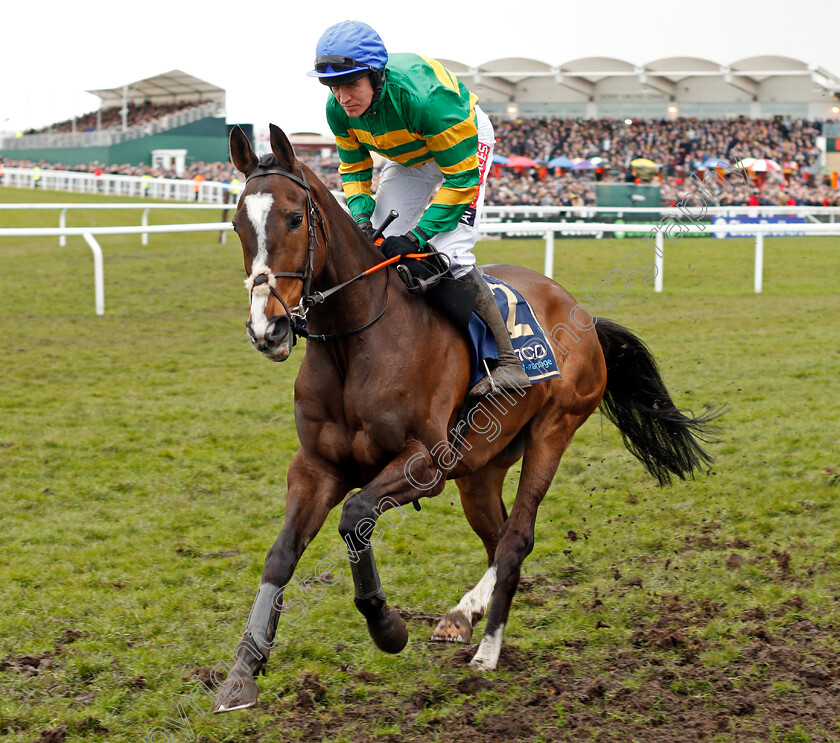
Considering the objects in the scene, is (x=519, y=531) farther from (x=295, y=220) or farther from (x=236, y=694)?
(x=295, y=220)

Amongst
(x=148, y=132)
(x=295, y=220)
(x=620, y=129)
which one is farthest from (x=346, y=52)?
(x=148, y=132)

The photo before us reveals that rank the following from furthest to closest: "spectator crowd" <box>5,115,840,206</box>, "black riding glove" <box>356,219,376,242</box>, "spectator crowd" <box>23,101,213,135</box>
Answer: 1. "spectator crowd" <box>23,101,213,135</box>
2. "spectator crowd" <box>5,115,840,206</box>
3. "black riding glove" <box>356,219,376,242</box>

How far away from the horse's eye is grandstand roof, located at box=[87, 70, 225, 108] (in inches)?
1968

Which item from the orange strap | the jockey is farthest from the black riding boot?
the orange strap

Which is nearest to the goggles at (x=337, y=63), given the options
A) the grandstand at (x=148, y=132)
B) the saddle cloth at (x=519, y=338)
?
the saddle cloth at (x=519, y=338)

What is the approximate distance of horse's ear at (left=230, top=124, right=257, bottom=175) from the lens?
2.97 meters

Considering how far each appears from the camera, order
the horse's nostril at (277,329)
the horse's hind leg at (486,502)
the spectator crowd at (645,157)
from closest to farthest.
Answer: the horse's nostril at (277,329) → the horse's hind leg at (486,502) → the spectator crowd at (645,157)

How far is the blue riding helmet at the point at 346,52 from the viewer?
3.18 meters

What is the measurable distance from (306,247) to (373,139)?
2.70 feet

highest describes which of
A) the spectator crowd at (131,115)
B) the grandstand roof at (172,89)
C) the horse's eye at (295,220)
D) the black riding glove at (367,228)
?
the grandstand roof at (172,89)

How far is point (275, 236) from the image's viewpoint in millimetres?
2850

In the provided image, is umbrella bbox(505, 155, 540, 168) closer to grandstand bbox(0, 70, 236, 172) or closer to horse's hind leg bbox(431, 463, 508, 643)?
grandstand bbox(0, 70, 236, 172)

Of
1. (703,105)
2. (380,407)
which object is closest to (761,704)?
(380,407)

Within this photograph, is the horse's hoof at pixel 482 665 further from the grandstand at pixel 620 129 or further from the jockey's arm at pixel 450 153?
the grandstand at pixel 620 129
